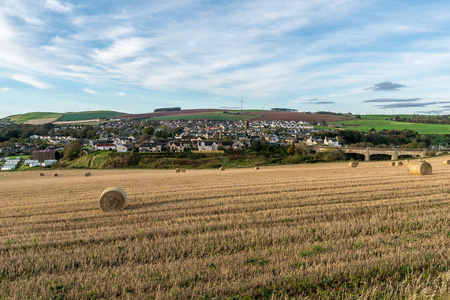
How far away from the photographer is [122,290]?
568 cm

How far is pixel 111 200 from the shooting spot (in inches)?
535

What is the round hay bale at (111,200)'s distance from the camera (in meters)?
13.4

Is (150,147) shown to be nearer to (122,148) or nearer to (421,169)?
(122,148)

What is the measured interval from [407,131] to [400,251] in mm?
128846

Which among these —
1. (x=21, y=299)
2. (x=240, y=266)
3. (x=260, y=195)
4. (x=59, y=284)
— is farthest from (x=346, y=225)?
(x=21, y=299)

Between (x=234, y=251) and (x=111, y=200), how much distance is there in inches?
317

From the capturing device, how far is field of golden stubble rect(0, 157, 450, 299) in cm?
566

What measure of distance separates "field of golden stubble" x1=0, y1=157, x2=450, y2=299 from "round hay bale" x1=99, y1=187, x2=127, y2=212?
42cm

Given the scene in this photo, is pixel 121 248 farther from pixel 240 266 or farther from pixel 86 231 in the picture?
pixel 240 266

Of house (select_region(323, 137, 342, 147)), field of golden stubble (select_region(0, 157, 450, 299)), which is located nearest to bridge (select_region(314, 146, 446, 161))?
house (select_region(323, 137, 342, 147))

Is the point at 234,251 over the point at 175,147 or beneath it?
beneath

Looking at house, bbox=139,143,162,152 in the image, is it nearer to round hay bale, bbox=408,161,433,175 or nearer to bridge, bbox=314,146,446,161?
bridge, bbox=314,146,446,161

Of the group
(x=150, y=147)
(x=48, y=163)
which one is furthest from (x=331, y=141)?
(x=48, y=163)

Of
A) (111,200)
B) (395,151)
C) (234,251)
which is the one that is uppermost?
(395,151)
